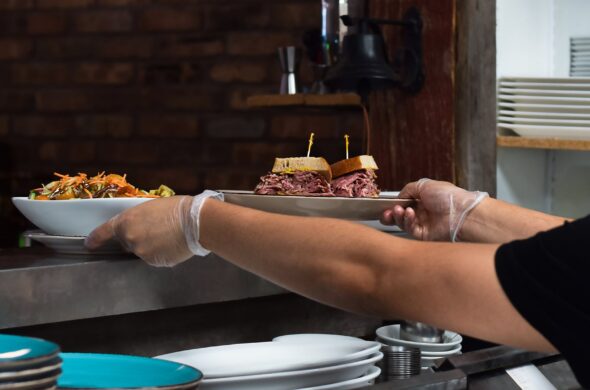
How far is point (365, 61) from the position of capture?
2.68 m

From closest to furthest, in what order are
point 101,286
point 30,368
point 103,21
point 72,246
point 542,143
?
point 30,368 < point 101,286 < point 72,246 < point 542,143 < point 103,21

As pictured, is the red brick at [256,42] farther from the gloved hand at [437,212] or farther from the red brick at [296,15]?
the gloved hand at [437,212]

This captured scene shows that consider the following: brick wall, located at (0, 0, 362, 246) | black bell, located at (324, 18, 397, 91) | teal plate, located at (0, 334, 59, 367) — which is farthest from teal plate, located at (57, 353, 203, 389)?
brick wall, located at (0, 0, 362, 246)

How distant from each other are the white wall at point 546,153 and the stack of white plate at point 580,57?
0.02 meters

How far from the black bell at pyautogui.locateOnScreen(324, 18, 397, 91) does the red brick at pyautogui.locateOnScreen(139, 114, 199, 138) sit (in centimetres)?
122

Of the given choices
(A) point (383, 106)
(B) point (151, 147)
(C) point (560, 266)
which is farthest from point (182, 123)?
(C) point (560, 266)

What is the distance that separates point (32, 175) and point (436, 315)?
333 cm

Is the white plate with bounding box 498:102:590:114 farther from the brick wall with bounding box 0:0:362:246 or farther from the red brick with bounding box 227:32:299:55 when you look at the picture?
the red brick with bounding box 227:32:299:55

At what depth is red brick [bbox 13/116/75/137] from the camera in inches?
161

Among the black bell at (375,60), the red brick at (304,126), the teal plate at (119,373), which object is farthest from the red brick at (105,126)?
the teal plate at (119,373)

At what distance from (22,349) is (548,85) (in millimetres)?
1988

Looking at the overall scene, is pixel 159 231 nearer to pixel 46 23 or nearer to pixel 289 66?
pixel 289 66

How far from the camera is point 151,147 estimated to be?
396 cm

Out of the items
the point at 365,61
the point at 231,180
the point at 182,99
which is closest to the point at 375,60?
the point at 365,61
